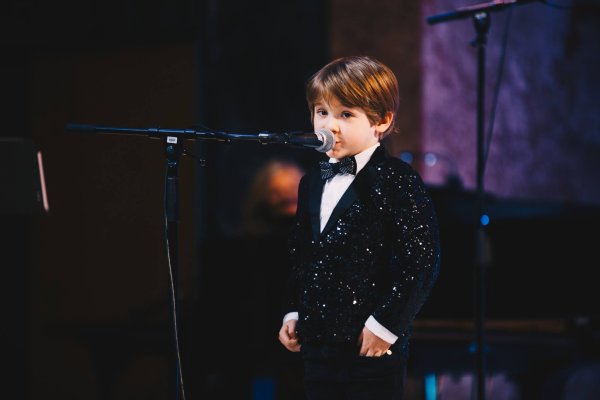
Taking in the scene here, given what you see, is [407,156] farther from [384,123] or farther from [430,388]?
[384,123]

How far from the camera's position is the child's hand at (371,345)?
1993mm

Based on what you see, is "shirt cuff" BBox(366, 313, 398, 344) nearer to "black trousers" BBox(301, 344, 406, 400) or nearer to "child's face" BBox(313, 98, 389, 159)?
"black trousers" BBox(301, 344, 406, 400)

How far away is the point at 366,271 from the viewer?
207cm

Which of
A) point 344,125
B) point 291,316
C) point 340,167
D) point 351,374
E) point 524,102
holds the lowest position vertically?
point 351,374

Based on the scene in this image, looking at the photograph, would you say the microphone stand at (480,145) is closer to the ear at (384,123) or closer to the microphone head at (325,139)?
the ear at (384,123)

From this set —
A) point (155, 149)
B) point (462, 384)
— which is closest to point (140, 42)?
point (155, 149)

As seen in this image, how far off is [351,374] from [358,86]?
71 centimetres

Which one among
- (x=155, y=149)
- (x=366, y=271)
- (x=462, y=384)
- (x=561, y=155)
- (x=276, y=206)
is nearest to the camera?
(x=366, y=271)

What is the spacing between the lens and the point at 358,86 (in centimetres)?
209

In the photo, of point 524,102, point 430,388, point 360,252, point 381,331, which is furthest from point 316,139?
point 524,102

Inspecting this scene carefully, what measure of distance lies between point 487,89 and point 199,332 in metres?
2.93

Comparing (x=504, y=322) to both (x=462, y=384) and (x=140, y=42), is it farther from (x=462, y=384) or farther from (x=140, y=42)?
(x=140, y=42)

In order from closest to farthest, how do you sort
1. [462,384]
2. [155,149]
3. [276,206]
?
1. [155,149]
2. [276,206]
3. [462,384]

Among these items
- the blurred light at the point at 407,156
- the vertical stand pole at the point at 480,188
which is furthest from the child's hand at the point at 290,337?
the blurred light at the point at 407,156
